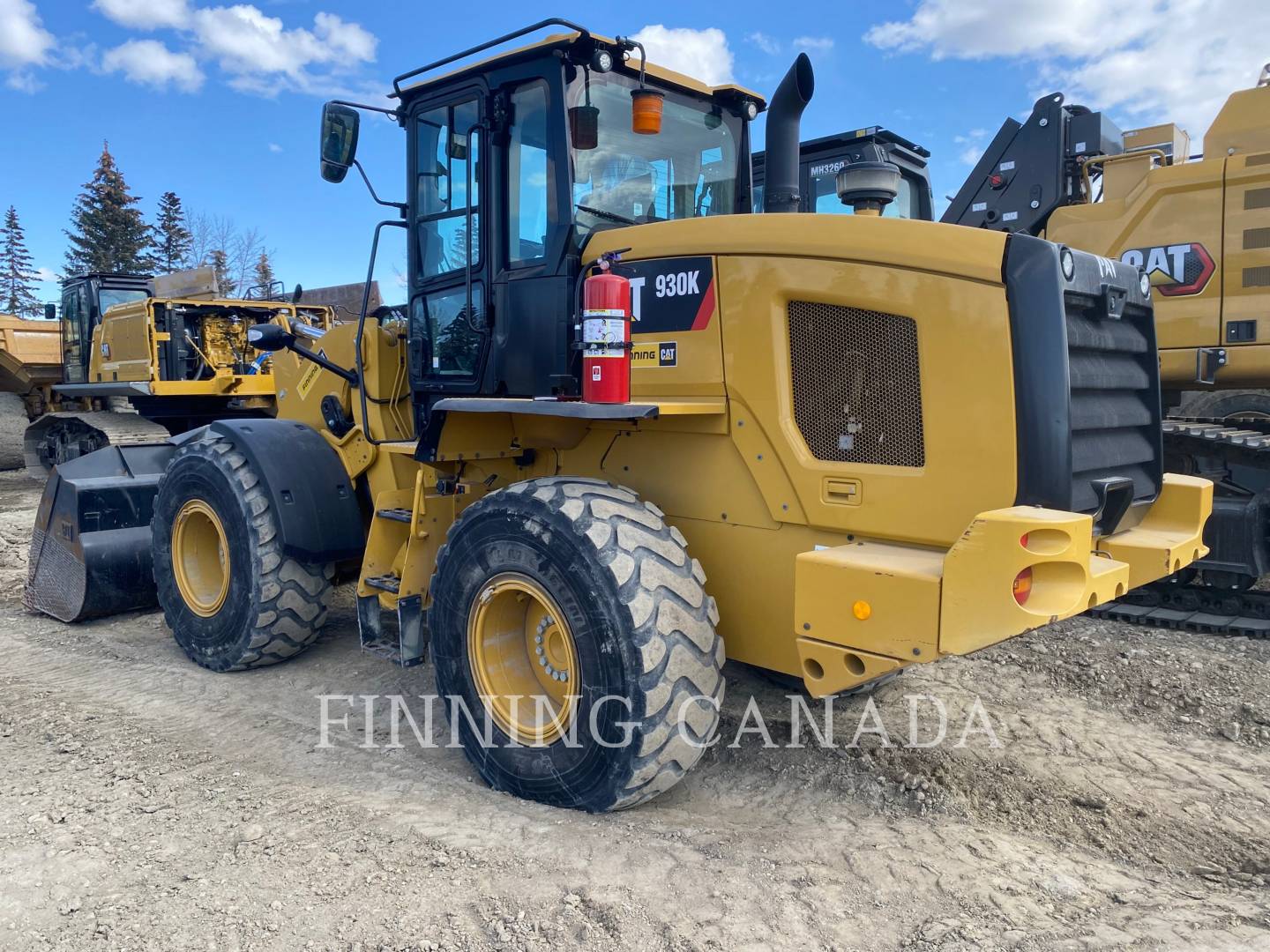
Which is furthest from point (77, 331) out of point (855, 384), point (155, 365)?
point (855, 384)

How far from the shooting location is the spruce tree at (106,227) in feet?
127

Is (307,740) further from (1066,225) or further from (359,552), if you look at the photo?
(1066,225)

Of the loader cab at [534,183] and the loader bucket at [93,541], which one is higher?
the loader cab at [534,183]

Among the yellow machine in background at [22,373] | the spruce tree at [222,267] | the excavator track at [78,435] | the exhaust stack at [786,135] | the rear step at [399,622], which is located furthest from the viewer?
the spruce tree at [222,267]

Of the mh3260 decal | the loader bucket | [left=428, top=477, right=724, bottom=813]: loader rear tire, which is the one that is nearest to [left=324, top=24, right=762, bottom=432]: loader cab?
[left=428, top=477, right=724, bottom=813]: loader rear tire

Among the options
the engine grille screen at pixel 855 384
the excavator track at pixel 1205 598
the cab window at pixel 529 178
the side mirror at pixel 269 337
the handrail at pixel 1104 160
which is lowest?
the excavator track at pixel 1205 598

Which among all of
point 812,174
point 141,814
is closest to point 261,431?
point 141,814

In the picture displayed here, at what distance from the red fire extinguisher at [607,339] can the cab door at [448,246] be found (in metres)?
1.05

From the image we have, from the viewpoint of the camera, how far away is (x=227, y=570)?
4941 mm

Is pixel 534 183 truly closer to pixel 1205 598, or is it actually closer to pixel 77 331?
pixel 1205 598

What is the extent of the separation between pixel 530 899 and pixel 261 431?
10.3 ft

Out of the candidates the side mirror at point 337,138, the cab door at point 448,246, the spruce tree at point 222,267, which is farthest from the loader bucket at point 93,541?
the spruce tree at point 222,267

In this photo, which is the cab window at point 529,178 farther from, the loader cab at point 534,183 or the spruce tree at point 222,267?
the spruce tree at point 222,267

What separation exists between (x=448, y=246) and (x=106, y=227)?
4095 cm
